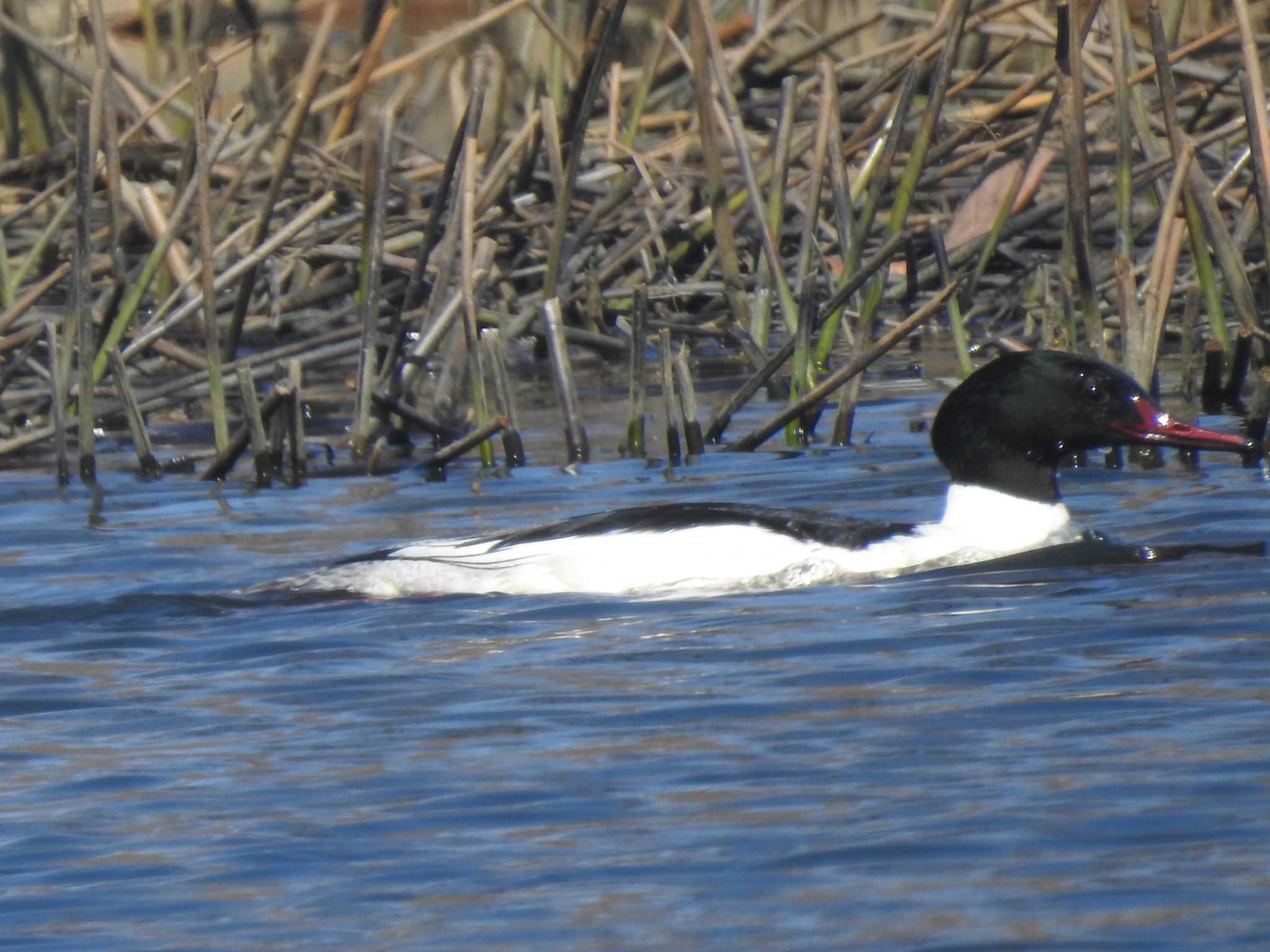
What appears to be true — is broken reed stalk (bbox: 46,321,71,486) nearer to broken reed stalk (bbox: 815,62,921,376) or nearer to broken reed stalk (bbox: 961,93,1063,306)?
broken reed stalk (bbox: 815,62,921,376)

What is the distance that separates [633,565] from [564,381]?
160 cm

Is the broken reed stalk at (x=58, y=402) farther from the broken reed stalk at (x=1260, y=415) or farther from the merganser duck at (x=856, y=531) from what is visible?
the broken reed stalk at (x=1260, y=415)

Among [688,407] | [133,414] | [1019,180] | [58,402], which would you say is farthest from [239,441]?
[1019,180]

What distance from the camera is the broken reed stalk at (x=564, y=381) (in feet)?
25.7

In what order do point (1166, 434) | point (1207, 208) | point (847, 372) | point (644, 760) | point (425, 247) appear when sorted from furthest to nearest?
point (425, 247), point (847, 372), point (1207, 208), point (1166, 434), point (644, 760)

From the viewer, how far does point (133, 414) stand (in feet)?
26.3

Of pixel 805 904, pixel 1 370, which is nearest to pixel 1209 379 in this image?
pixel 1 370

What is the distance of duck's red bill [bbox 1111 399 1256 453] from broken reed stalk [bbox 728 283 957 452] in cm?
72

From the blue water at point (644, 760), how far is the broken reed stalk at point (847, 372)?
86 centimetres

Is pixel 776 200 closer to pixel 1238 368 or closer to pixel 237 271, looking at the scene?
pixel 1238 368

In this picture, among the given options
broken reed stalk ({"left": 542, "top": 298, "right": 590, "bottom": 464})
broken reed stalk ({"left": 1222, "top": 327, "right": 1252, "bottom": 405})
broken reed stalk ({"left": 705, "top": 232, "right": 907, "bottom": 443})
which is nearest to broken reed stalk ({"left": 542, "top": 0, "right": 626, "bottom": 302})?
broken reed stalk ({"left": 542, "top": 298, "right": 590, "bottom": 464})

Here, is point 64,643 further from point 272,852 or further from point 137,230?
point 137,230

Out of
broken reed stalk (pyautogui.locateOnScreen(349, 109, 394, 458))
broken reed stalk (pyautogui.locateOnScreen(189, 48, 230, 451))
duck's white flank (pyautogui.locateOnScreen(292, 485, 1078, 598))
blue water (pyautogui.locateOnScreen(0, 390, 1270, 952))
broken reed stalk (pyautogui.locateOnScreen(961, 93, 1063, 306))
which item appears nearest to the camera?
blue water (pyautogui.locateOnScreen(0, 390, 1270, 952))

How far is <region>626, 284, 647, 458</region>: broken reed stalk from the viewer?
25.7 feet
